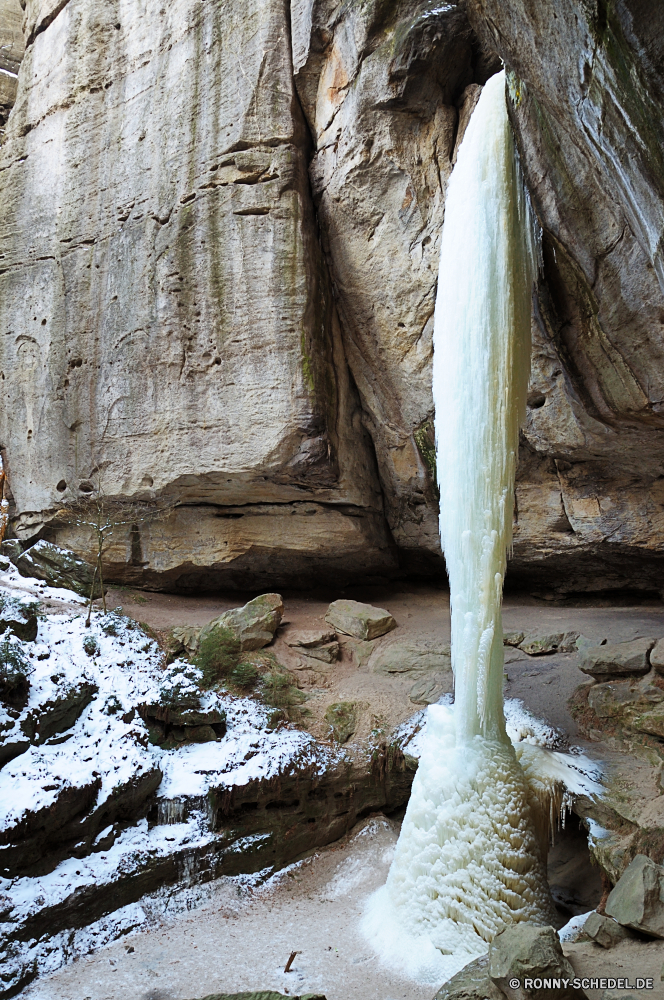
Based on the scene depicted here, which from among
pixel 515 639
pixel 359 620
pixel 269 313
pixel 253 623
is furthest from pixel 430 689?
pixel 269 313

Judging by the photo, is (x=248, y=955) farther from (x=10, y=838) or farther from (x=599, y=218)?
(x=599, y=218)

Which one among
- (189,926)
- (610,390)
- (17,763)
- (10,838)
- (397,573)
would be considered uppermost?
(610,390)

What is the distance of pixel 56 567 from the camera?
10.6m

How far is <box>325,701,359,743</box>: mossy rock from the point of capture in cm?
805

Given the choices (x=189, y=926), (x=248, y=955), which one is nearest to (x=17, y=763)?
(x=189, y=926)

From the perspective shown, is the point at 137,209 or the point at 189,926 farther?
the point at 137,209

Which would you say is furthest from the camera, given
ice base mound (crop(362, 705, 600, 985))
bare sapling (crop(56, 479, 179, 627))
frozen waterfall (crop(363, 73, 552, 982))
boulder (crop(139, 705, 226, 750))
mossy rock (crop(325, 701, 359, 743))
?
bare sapling (crop(56, 479, 179, 627))

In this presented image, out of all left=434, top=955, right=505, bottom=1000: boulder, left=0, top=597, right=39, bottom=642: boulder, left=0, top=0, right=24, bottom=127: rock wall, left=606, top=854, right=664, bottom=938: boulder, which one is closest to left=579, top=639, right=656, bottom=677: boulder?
left=606, top=854, right=664, bottom=938: boulder

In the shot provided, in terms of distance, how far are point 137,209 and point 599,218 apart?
734 cm

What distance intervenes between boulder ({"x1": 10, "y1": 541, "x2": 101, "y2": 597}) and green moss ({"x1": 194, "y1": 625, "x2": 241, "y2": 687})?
9.01 feet

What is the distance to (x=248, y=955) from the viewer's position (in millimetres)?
5742

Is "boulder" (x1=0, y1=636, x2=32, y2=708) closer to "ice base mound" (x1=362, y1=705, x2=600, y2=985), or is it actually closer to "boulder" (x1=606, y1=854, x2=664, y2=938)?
"ice base mound" (x1=362, y1=705, x2=600, y2=985)

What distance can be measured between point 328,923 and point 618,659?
3.95 metres

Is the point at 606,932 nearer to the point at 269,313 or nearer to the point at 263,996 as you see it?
the point at 263,996
